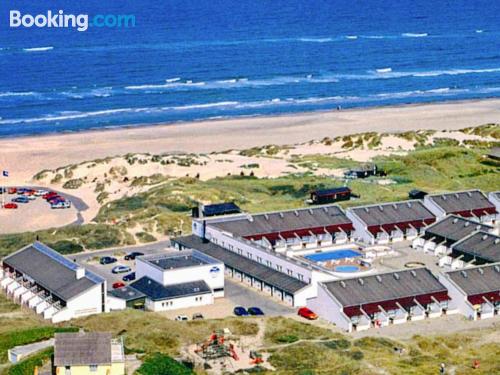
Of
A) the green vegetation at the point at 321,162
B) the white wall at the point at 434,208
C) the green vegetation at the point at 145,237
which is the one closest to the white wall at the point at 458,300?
the white wall at the point at 434,208

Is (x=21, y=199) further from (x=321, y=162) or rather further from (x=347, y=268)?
(x=347, y=268)

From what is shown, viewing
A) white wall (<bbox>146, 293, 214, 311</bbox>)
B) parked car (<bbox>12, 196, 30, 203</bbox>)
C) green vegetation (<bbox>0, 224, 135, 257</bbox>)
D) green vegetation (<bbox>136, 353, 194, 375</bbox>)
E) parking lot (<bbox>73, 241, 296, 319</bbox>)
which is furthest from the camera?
parked car (<bbox>12, 196, 30, 203</bbox>)

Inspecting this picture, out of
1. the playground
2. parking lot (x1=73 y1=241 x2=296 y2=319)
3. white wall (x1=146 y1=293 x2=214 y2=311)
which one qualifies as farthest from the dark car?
the playground

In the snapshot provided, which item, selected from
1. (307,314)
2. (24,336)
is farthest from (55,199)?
(24,336)

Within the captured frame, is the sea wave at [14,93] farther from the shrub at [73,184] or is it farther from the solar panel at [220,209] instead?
the solar panel at [220,209]

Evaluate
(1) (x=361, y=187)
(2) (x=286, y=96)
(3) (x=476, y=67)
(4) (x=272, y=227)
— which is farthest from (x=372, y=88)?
(4) (x=272, y=227)

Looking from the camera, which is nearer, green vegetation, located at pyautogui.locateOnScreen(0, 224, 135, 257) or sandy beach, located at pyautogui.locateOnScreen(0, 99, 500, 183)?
green vegetation, located at pyautogui.locateOnScreen(0, 224, 135, 257)

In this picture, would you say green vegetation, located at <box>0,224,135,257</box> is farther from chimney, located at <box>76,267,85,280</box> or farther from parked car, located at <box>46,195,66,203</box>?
chimney, located at <box>76,267,85,280</box>
